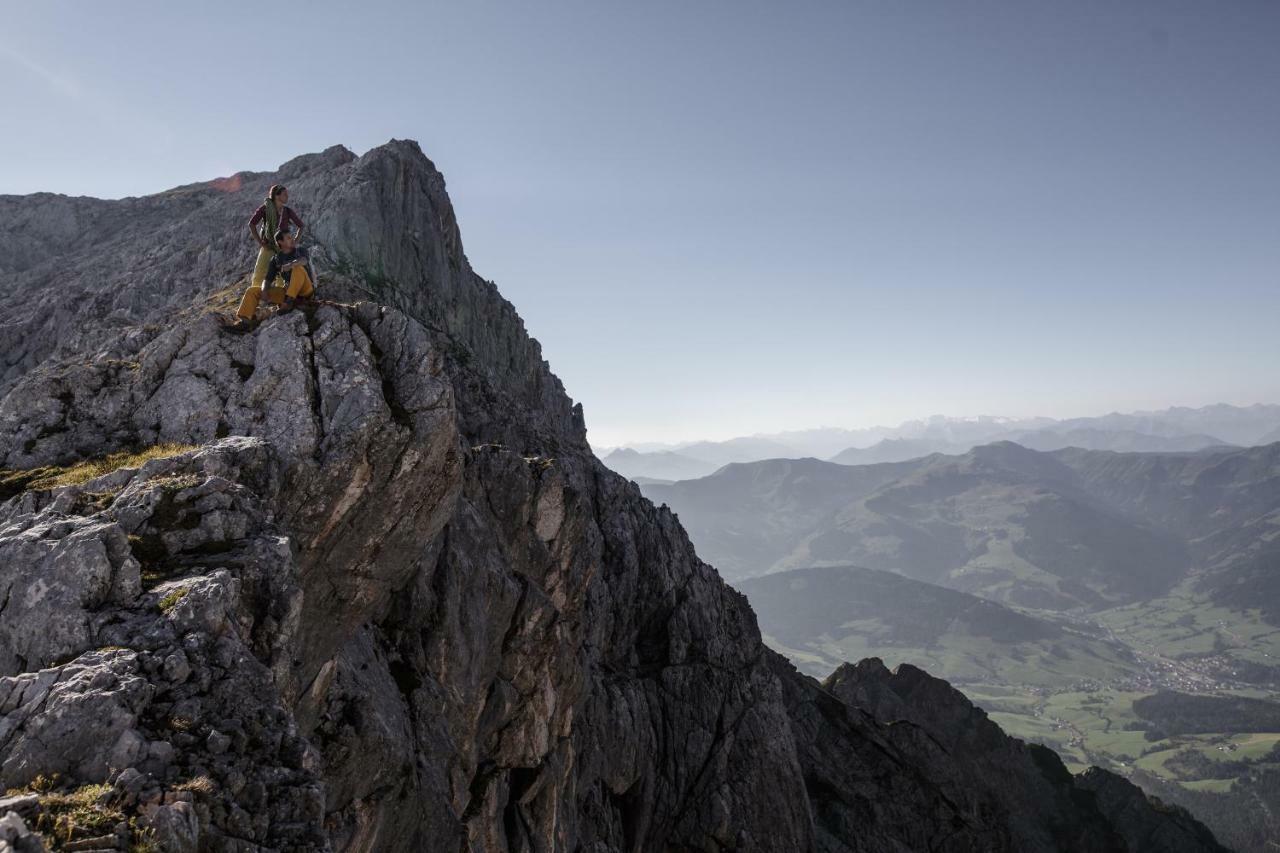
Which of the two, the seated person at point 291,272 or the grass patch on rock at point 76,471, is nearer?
the grass patch on rock at point 76,471

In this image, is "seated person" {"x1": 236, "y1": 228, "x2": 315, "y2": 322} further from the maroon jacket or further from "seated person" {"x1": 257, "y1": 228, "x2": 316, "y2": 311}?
the maroon jacket

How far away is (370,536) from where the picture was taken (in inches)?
1009

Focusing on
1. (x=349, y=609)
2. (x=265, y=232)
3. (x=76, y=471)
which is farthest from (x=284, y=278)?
(x=349, y=609)

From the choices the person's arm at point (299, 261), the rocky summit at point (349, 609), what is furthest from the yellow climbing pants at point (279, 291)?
the rocky summit at point (349, 609)

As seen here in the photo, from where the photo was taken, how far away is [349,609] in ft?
85.1

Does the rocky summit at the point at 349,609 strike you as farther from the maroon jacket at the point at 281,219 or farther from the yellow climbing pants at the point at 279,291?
the maroon jacket at the point at 281,219

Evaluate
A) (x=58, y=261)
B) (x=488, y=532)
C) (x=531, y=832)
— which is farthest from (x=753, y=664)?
(x=58, y=261)

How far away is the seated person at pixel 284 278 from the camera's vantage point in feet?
89.7

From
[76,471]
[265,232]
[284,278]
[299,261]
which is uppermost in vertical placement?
[265,232]

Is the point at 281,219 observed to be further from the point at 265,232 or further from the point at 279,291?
the point at 279,291

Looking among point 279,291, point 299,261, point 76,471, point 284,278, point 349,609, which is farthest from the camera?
point 284,278

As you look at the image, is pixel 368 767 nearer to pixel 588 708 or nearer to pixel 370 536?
pixel 370 536

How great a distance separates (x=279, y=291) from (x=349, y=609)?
13605 mm

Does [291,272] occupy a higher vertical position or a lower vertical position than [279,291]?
higher
